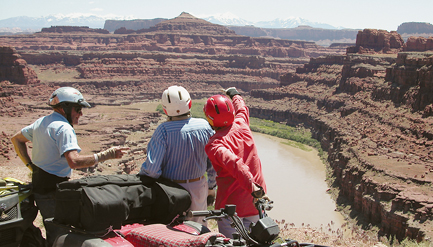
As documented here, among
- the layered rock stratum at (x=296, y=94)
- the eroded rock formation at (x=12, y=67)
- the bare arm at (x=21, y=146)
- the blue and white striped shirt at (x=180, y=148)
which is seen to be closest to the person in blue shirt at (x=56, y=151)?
the bare arm at (x=21, y=146)

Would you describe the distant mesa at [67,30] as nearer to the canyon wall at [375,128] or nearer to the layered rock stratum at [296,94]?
the layered rock stratum at [296,94]

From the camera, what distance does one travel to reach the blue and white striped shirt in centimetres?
531

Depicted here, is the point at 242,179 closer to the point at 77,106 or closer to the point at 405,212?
the point at 77,106

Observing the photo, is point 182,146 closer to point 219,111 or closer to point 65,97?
point 219,111

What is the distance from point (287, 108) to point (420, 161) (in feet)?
110

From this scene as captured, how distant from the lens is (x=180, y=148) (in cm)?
544

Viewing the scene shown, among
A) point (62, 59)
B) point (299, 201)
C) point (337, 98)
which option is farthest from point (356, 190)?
point (62, 59)

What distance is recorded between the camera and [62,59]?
282 feet

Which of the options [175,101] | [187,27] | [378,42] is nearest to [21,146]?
[175,101]

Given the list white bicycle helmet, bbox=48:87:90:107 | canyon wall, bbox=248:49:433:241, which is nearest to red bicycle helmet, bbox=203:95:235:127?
white bicycle helmet, bbox=48:87:90:107

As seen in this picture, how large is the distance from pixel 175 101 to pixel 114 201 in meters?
1.73

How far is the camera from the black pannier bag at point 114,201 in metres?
4.22

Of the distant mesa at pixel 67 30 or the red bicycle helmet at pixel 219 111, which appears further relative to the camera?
the distant mesa at pixel 67 30

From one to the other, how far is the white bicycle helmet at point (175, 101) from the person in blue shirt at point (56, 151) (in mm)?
806
